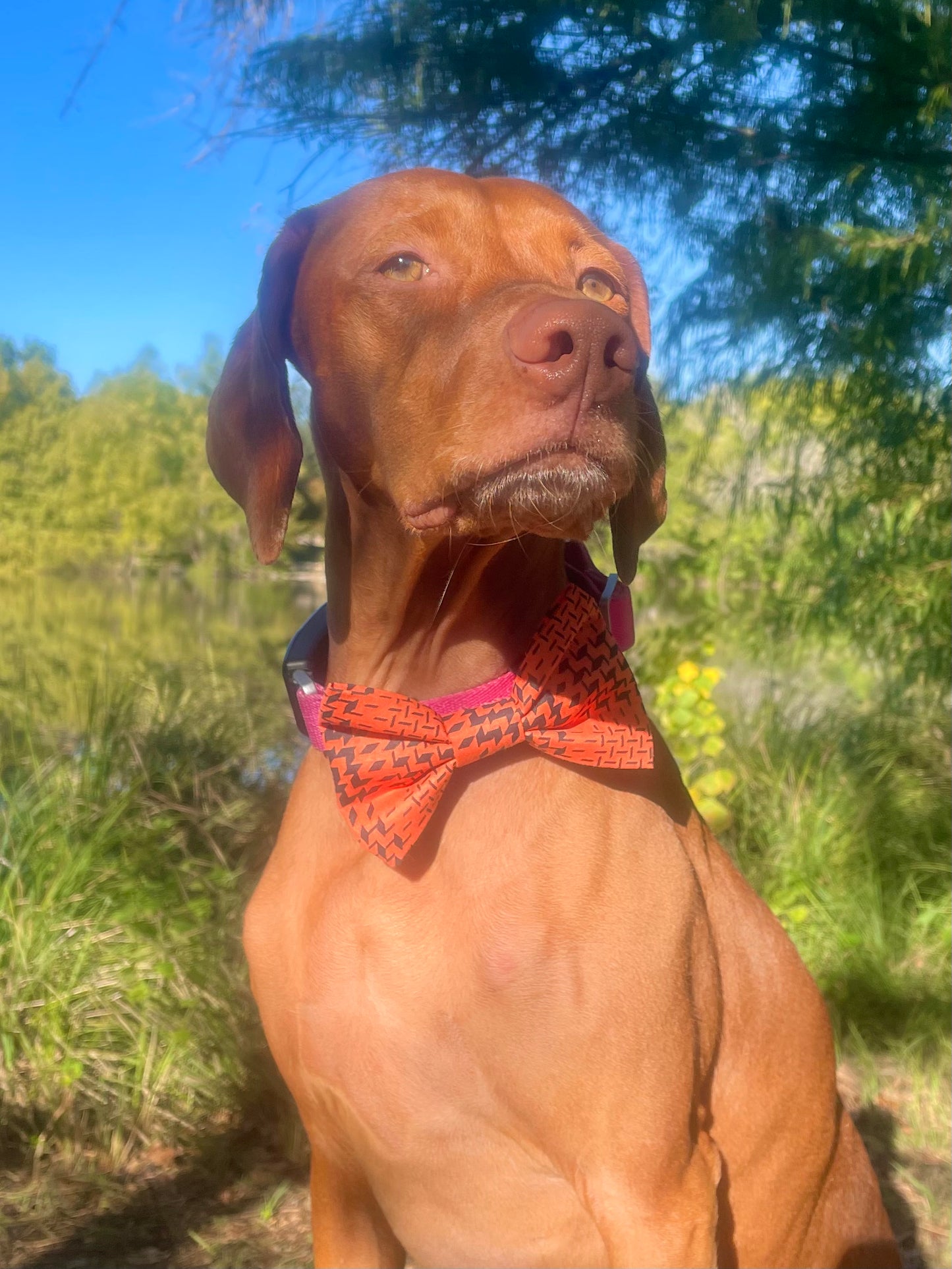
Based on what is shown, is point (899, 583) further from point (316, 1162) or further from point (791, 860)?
point (316, 1162)

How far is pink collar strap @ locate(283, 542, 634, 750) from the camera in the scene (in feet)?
6.37

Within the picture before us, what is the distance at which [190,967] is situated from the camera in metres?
3.32

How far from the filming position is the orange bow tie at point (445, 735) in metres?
1.69

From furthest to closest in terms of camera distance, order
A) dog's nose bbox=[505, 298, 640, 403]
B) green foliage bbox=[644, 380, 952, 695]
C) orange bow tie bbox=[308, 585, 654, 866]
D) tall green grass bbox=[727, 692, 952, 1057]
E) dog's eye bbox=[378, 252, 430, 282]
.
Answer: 1. tall green grass bbox=[727, 692, 952, 1057]
2. green foliage bbox=[644, 380, 952, 695]
3. dog's eye bbox=[378, 252, 430, 282]
4. orange bow tie bbox=[308, 585, 654, 866]
5. dog's nose bbox=[505, 298, 640, 403]

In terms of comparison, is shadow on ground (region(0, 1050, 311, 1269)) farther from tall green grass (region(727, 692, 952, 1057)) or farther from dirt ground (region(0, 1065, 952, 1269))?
tall green grass (region(727, 692, 952, 1057))

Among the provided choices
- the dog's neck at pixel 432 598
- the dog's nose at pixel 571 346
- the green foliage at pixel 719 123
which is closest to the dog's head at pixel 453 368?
the dog's nose at pixel 571 346

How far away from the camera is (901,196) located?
125 inches

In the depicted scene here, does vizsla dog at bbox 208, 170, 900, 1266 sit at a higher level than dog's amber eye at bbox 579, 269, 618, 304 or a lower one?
lower

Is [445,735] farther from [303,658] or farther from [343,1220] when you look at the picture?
[343,1220]

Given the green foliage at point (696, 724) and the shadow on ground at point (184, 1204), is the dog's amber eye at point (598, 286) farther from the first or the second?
the shadow on ground at point (184, 1204)

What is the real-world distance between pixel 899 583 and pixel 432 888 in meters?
2.82

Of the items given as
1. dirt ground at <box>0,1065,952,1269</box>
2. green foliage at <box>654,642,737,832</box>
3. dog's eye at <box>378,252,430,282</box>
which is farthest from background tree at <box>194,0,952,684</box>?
dirt ground at <box>0,1065,952,1269</box>

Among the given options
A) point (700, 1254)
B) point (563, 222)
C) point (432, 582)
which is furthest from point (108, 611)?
point (700, 1254)

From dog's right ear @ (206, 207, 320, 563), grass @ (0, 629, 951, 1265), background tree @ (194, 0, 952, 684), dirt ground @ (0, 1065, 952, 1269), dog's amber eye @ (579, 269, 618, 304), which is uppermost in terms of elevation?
background tree @ (194, 0, 952, 684)
